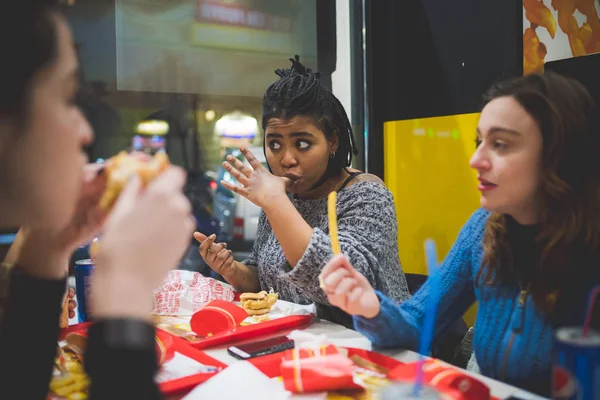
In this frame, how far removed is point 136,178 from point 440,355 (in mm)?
1232

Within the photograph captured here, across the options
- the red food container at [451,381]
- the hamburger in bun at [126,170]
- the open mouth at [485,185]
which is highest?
the hamburger in bun at [126,170]

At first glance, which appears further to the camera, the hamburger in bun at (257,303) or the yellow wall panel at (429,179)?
the yellow wall panel at (429,179)

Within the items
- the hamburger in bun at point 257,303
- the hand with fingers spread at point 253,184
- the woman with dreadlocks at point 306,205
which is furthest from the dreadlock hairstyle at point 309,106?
the hamburger in bun at point 257,303

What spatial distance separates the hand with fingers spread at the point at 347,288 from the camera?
3.80 ft

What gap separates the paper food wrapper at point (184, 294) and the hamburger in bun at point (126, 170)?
2.42ft

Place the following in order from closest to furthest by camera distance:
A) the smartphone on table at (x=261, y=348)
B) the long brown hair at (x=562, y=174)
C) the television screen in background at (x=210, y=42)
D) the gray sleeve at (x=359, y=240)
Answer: the long brown hair at (x=562, y=174) → the smartphone on table at (x=261, y=348) → the gray sleeve at (x=359, y=240) → the television screen in background at (x=210, y=42)

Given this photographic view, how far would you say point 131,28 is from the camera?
3.01m

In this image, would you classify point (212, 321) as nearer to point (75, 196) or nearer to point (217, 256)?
point (217, 256)

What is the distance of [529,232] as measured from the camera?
1218 millimetres

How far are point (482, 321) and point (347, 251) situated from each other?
0.49 meters

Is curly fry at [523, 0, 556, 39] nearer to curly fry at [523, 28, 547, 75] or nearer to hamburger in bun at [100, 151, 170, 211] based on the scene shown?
curly fry at [523, 28, 547, 75]

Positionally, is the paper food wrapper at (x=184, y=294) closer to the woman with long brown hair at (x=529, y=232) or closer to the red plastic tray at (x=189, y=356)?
the red plastic tray at (x=189, y=356)

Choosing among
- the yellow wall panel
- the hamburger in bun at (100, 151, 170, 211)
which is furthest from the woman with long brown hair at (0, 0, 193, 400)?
the yellow wall panel

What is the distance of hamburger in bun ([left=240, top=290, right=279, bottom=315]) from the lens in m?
1.60
